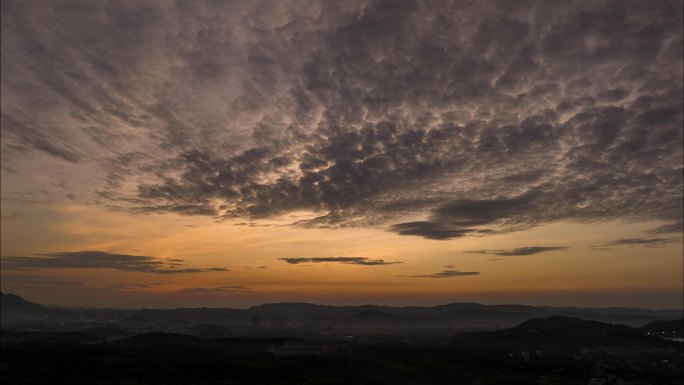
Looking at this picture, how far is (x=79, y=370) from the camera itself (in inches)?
7441

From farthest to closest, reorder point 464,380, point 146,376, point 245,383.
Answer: point 464,380
point 146,376
point 245,383

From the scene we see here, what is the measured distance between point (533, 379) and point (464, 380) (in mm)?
29005

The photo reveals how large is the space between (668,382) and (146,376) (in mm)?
218682

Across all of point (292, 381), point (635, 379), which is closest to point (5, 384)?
point (292, 381)

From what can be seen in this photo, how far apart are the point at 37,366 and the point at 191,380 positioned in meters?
65.7

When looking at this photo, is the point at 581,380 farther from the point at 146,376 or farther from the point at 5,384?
the point at 5,384

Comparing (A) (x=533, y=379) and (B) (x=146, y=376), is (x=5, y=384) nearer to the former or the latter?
(B) (x=146, y=376)

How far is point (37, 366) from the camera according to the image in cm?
18638

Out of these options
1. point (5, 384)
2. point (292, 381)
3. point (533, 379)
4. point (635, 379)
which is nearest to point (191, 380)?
point (292, 381)

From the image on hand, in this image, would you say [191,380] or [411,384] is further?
[411,384]

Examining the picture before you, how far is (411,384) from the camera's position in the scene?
19775 cm

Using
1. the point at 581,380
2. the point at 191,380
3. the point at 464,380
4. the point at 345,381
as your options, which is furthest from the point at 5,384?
the point at 581,380

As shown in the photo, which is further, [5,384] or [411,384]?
[411,384]

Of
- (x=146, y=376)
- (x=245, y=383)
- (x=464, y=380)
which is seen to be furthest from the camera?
(x=464, y=380)
